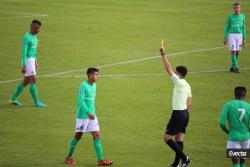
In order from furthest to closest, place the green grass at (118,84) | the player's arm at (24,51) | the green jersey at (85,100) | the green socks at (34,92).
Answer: the green socks at (34,92), the player's arm at (24,51), the green grass at (118,84), the green jersey at (85,100)

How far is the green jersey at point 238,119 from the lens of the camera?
14.2 m

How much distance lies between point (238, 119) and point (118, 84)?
38.7 feet

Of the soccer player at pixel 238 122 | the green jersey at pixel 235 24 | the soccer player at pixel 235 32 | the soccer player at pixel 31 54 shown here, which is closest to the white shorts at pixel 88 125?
the soccer player at pixel 238 122

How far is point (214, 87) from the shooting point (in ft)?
83.2

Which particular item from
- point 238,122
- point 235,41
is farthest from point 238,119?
point 235,41

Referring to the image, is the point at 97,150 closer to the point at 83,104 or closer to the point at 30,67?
the point at 83,104

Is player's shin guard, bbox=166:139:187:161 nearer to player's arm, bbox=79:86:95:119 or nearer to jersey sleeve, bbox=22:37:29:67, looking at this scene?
player's arm, bbox=79:86:95:119

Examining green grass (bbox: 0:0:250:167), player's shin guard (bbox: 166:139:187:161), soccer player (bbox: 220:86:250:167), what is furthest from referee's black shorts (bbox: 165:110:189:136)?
soccer player (bbox: 220:86:250:167)

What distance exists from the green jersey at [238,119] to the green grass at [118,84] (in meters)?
2.51

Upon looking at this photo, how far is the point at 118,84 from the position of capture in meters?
25.7

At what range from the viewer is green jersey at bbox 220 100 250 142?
46.5 ft

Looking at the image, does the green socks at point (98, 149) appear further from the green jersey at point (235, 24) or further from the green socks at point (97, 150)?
the green jersey at point (235, 24)

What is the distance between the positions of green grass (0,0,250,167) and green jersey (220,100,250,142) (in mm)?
2512

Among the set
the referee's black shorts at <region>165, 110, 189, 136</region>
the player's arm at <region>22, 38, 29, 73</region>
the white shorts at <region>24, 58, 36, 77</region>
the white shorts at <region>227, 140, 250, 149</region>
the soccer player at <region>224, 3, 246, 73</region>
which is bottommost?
the white shorts at <region>227, 140, 250, 149</region>
